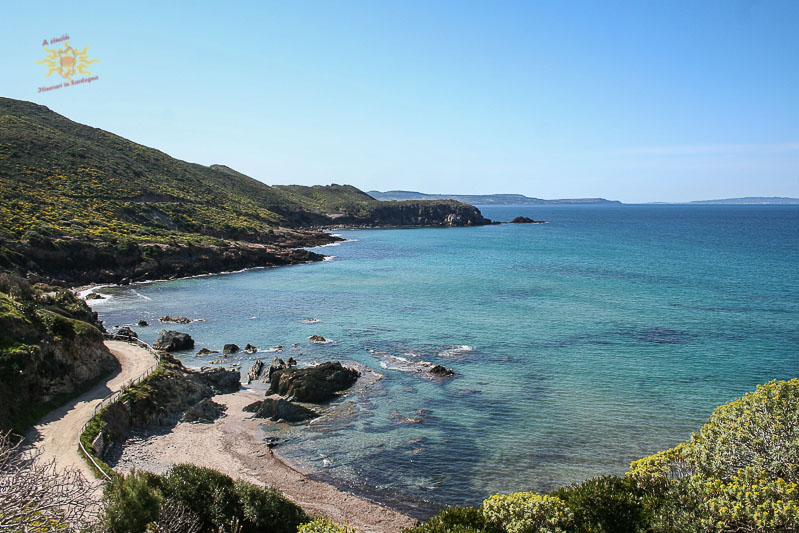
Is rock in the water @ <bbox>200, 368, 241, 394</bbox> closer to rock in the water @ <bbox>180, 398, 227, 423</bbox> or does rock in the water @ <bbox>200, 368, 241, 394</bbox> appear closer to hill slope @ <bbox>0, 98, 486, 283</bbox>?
rock in the water @ <bbox>180, 398, 227, 423</bbox>

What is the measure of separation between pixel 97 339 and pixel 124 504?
24.9 m

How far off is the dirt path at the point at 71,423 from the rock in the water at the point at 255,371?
23.8ft

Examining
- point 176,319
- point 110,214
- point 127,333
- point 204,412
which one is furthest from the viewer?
point 110,214

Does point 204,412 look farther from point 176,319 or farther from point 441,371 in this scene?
point 176,319

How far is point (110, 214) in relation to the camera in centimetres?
9956

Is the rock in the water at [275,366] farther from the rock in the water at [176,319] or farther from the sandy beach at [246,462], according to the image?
the rock in the water at [176,319]

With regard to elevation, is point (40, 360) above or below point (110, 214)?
below

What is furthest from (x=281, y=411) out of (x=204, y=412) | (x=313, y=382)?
(x=204, y=412)

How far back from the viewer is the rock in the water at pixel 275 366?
41656 millimetres

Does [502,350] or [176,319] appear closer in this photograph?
[502,350]

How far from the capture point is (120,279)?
80750 millimetres

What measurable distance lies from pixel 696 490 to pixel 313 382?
87.3ft

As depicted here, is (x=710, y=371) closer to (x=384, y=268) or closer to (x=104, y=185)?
(x=384, y=268)

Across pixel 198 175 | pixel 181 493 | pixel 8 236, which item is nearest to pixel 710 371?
pixel 181 493
